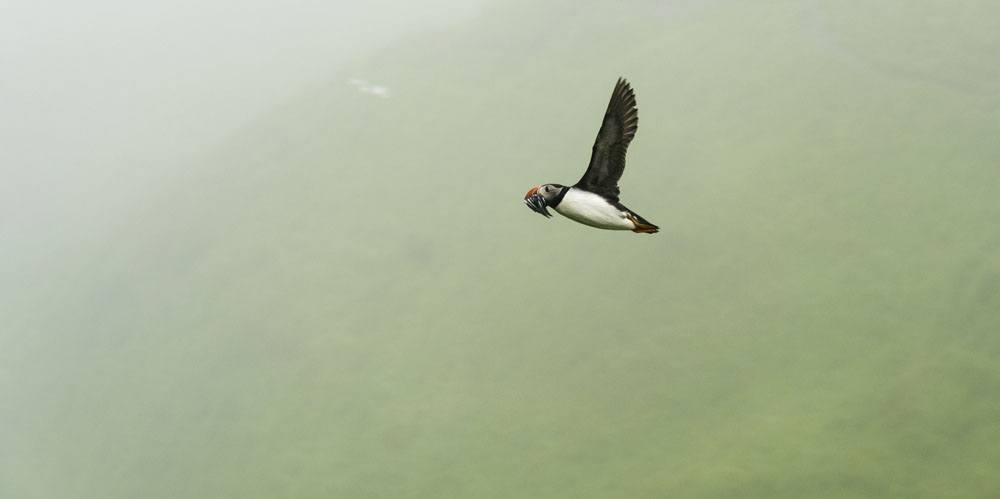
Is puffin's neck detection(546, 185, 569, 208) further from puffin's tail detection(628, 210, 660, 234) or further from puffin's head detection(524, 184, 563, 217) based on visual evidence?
puffin's tail detection(628, 210, 660, 234)

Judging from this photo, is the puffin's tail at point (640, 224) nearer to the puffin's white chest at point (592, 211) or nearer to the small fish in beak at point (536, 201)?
the puffin's white chest at point (592, 211)

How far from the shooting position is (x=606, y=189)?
1.90 meters

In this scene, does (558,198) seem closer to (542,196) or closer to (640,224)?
(542,196)

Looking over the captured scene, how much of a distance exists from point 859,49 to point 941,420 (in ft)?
7.83

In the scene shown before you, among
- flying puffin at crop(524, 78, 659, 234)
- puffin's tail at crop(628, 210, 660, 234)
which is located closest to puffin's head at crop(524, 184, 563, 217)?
flying puffin at crop(524, 78, 659, 234)

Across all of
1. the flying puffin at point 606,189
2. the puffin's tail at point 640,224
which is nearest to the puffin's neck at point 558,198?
the flying puffin at point 606,189

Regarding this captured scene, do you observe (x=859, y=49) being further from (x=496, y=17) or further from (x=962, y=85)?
(x=496, y=17)

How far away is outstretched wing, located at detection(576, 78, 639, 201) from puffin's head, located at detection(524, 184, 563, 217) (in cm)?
7

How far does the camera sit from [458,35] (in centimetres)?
582

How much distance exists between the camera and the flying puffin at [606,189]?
72.2 inches

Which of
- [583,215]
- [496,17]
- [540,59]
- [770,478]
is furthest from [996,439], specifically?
[496,17]

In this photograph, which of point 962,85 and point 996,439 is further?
point 962,85

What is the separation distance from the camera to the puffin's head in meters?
1.84

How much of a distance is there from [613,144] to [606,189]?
9cm
